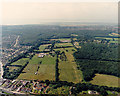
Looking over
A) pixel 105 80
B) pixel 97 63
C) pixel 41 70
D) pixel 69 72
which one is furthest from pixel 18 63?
pixel 105 80

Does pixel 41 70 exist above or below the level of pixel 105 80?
above

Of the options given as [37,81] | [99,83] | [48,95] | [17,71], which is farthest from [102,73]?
Answer: [17,71]

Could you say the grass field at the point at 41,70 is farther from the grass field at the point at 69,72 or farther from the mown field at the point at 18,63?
the grass field at the point at 69,72

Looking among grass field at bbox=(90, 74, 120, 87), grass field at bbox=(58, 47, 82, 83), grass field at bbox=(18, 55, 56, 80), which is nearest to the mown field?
grass field at bbox=(18, 55, 56, 80)


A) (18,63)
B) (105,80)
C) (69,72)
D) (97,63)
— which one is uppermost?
(97,63)

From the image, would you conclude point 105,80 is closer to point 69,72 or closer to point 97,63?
point 97,63

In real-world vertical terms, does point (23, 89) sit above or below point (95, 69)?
below

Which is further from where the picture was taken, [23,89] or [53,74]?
[53,74]

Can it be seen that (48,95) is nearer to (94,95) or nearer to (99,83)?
(94,95)

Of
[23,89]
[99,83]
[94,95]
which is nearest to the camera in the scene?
[94,95]
